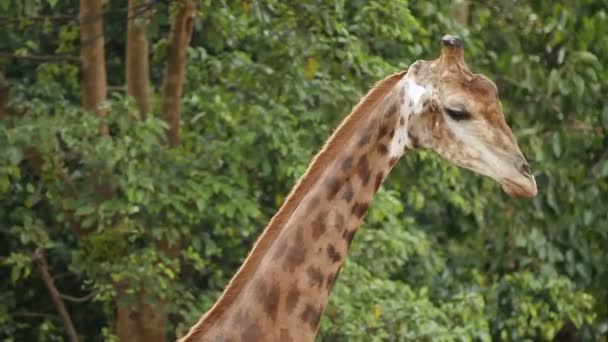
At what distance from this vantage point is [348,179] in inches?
217

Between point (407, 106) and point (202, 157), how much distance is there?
359 cm

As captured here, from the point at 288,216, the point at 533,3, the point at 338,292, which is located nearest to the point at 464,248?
the point at 533,3

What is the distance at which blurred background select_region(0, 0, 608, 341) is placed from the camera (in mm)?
8703

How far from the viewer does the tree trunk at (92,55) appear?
29.5ft

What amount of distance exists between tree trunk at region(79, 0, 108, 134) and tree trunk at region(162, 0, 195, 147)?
35cm

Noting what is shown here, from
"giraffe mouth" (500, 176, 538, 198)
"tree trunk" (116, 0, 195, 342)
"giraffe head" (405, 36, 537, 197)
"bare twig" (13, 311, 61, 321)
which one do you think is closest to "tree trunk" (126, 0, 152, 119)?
"tree trunk" (116, 0, 195, 342)

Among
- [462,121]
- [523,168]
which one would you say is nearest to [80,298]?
[462,121]

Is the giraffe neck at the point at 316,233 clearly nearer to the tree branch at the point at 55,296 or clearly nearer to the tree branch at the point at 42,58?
the tree branch at the point at 42,58

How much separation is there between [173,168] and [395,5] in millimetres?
1484

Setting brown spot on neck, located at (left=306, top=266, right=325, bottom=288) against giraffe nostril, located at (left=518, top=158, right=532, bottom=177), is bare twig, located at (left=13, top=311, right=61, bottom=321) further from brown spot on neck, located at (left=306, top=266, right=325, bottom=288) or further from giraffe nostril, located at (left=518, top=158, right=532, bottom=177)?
giraffe nostril, located at (left=518, top=158, right=532, bottom=177)

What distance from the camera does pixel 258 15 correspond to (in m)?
8.76

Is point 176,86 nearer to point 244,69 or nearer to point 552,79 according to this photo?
point 244,69

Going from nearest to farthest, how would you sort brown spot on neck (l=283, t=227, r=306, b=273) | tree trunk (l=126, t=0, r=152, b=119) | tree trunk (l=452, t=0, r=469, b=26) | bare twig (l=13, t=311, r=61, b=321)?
1. brown spot on neck (l=283, t=227, r=306, b=273)
2. tree trunk (l=126, t=0, r=152, b=119)
3. bare twig (l=13, t=311, r=61, b=321)
4. tree trunk (l=452, t=0, r=469, b=26)

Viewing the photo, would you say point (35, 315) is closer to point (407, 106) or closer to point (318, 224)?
point (318, 224)
